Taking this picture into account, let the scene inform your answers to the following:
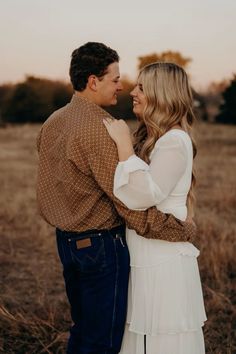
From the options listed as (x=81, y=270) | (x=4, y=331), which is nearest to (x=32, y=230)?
(x=4, y=331)

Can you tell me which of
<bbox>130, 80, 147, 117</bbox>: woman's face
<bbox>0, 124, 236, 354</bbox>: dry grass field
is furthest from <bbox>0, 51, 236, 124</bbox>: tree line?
<bbox>130, 80, 147, 117</bbox>: woman's face

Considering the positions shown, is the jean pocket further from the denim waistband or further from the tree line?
the tree line

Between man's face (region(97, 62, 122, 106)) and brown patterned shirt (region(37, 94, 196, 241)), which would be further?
man's face (region(97, 62, 122, 106))

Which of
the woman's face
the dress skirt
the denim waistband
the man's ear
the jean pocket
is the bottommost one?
the dress skirt

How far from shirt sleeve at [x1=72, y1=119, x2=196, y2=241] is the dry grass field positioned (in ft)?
5.85

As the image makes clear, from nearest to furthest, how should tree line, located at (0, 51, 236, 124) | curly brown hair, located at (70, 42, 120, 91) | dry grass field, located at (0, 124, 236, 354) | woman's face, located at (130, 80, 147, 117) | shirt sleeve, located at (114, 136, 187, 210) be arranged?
shirt sleeve, located at (114, 136, 187, 210)
curly brown hair, located at (70, 42, 120, 91)
woman's face, located at (130, 80, 147, 117)
dry grass field, located at (0, 124, 236, 354)
tree line, located at (0, 51, 236, 124)

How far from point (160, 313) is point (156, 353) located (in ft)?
0.66

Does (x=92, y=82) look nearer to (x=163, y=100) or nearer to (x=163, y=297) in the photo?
(x=163, y=100)

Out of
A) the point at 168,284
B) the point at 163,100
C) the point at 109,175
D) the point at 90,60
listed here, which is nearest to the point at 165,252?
the point at 168,284

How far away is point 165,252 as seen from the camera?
2916 mm

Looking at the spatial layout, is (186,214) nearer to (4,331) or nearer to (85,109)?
(85,109)

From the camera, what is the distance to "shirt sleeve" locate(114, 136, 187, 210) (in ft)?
8.85

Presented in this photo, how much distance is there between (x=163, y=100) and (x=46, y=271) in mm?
3957

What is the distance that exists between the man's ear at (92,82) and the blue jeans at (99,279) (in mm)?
684
